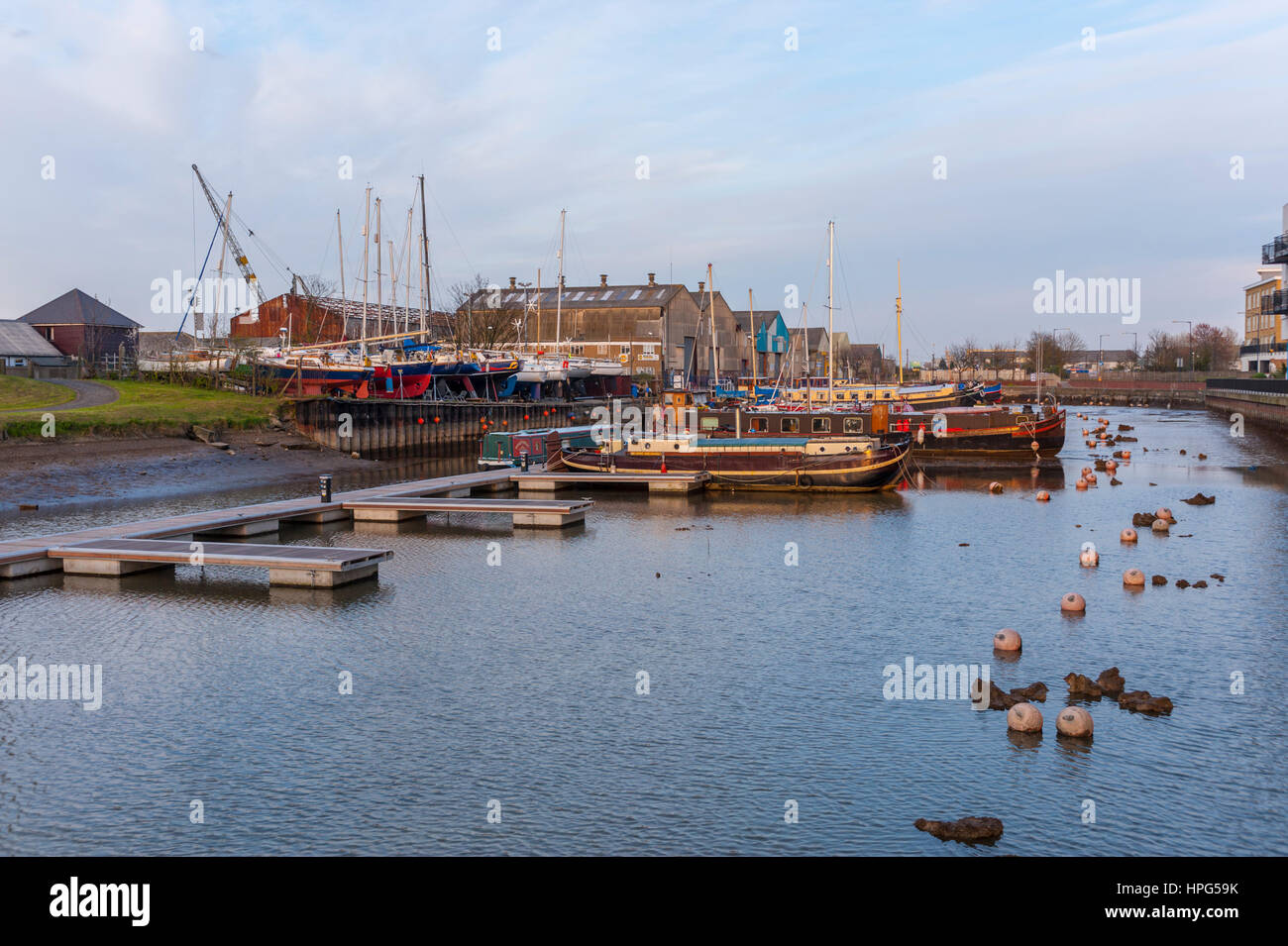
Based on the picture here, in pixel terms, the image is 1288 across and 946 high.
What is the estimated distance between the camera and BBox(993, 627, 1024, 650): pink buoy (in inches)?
881

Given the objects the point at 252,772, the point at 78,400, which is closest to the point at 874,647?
the point at 252,772

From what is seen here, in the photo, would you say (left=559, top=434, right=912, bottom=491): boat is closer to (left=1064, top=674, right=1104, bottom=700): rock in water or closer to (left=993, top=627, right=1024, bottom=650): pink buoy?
(left=993, top=627, right=1024, bottom=650): pink buoy

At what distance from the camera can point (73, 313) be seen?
338 feet

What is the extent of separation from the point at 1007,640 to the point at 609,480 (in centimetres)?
3227

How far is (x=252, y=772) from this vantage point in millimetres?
16109

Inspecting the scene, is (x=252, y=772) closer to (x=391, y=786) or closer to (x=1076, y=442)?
(x=391, y=786)

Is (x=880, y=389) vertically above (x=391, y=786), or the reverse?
(x=880, y=389)

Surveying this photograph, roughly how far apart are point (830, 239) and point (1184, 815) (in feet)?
169

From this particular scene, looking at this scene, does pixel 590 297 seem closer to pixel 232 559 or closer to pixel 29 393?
pixel 29 393

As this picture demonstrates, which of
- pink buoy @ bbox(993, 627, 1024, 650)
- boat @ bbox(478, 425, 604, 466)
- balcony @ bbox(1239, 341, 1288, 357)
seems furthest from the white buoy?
balcony @ bbox(1239, 341, 1288, 357)

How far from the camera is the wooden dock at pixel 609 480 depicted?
2036 inches

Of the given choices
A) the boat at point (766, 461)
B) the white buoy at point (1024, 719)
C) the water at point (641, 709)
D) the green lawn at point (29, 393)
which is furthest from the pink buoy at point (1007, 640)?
the green lawn at point (29, 393)

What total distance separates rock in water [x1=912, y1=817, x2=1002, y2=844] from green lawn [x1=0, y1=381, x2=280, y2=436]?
50.1 m

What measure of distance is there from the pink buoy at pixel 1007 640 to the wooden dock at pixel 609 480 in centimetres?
2947
